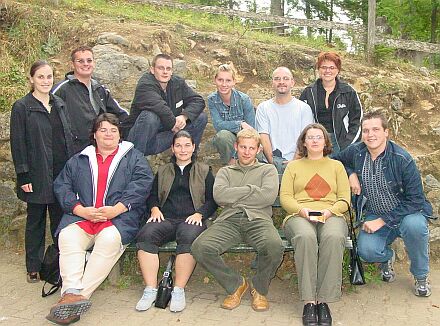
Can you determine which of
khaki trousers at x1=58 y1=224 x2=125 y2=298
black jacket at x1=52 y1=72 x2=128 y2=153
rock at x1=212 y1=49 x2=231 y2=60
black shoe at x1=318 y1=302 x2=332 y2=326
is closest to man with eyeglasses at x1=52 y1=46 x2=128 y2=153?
black jacket at x1=52 y1=72 x2=128 y2=153

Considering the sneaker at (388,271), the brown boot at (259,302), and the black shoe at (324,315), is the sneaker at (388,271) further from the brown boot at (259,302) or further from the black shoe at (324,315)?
the brown boot at (259,302)

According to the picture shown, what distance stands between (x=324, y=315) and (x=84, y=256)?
220cm

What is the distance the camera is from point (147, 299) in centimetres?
461

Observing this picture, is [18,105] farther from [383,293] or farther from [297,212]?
[383,293]

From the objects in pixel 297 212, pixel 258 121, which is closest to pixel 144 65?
pixel 258 121

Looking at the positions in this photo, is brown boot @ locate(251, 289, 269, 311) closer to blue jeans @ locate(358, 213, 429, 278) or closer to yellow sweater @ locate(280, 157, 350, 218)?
yellow sweater @ locate(280, 157, 350, 218)

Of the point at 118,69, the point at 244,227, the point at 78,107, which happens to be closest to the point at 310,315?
the point at 244,227

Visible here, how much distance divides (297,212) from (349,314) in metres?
1.02

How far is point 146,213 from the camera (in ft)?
17.0

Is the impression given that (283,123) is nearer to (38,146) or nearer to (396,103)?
Result: (38,146)

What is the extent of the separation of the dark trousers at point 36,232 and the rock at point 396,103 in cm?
553

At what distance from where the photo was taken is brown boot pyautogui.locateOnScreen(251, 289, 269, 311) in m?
4.61

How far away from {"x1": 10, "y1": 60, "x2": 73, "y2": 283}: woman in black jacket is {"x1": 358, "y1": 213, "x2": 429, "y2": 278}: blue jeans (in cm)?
313

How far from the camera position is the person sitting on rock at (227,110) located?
5.82 m
